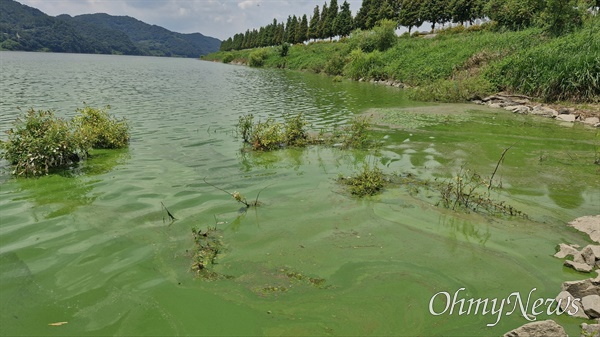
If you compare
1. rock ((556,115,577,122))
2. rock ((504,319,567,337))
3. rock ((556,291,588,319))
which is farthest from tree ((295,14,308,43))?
rock ((504,319,567,337))

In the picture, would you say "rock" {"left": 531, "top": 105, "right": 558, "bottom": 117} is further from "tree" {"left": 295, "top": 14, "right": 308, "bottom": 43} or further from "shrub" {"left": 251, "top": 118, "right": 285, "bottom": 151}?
"tree" {"left": 295, "top": 14, "right": 308, "bottom": 43}

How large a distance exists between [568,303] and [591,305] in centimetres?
23

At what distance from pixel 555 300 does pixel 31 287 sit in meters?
6.55

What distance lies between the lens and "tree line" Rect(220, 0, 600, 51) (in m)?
28.1

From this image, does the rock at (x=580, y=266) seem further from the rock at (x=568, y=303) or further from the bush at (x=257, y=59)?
the bush at (x=257, y=59)

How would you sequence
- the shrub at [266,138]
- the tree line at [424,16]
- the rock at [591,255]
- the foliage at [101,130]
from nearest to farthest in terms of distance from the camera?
the rock at [591,255] → the foliage at [101,130] → the shrub at [266,138] → the tree line at [424,16]

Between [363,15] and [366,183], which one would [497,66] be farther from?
[363,15]

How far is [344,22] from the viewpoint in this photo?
3105 inches

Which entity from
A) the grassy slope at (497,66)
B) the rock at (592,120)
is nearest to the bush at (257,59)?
the grassy slope at (497,66)

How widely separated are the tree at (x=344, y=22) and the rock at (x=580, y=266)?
7823 centimetres

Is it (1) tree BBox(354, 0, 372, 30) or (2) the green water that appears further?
(1) tree BBox(354, 0, 372, 30)

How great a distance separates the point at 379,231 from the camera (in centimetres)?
651

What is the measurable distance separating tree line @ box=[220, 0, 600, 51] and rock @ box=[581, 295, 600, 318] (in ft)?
99.7

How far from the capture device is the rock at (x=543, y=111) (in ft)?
62.2
